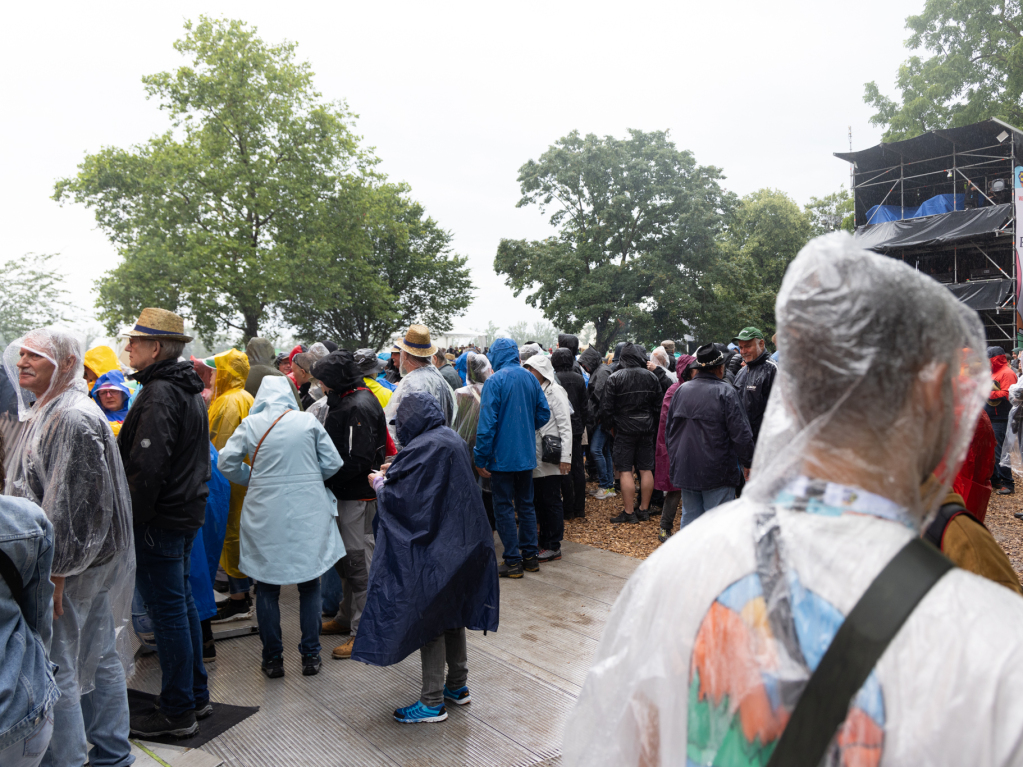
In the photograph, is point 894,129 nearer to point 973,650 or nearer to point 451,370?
point 451,370

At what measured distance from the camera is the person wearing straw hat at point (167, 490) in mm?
3430

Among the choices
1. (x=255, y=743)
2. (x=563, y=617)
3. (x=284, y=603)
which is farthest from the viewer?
(x=284, y=603)

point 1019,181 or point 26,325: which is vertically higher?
point 1019,181

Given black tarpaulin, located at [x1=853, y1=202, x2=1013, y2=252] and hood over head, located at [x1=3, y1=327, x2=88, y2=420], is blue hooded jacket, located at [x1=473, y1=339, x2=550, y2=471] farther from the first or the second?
black tarpaulin, located at [x1=853, y1=202, x2=1013, y2=252]

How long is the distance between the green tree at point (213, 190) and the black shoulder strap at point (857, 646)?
26395 millimetres

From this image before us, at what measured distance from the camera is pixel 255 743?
3504 millimetres

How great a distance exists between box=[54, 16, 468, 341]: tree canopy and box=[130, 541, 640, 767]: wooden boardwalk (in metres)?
22.7

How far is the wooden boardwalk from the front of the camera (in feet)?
11.2

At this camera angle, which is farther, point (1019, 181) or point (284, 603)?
point (1019, 181)

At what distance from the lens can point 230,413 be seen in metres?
5.28

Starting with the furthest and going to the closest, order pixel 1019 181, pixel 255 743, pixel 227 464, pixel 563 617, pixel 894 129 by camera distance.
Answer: pixel 894 129
pixel 1019 181
pixel 563 617
pixel 227 464
pixel 255 743

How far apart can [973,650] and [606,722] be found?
61 cm

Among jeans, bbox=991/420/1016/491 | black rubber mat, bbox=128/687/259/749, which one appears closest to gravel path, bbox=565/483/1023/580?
jeans, bbox=991/420/1016/491

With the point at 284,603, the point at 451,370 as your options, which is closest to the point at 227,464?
the point at 284,603
